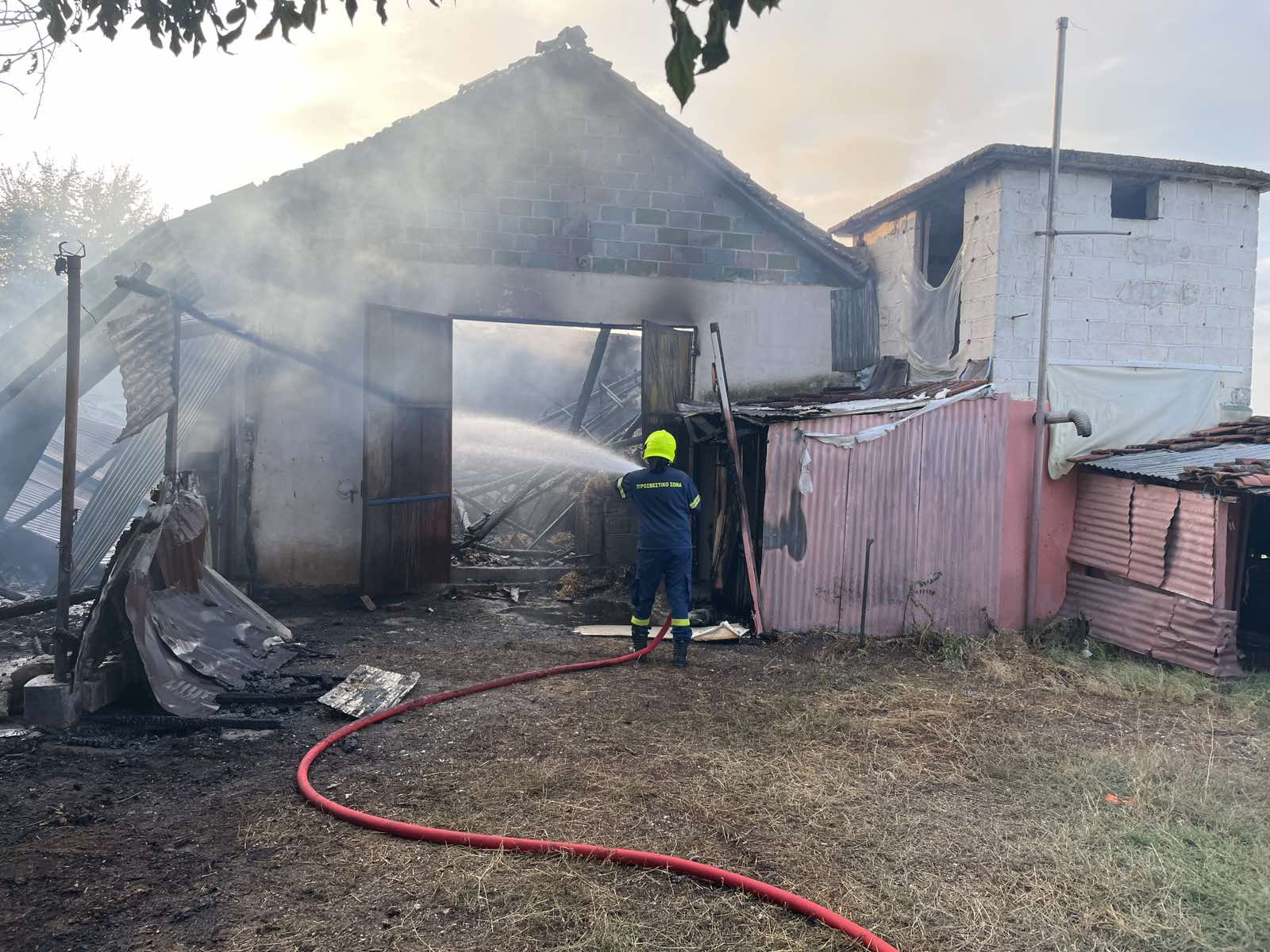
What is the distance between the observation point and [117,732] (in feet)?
Result: 16.7

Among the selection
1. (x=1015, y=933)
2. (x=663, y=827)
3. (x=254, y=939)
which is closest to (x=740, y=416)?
(x=663, y=827)

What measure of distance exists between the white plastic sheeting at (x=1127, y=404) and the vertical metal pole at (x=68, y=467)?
26.7 feet

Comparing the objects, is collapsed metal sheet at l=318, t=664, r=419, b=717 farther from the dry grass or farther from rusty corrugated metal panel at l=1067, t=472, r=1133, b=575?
rusty corrugated metal panel at l=1067, t=472, r=1133, b=575

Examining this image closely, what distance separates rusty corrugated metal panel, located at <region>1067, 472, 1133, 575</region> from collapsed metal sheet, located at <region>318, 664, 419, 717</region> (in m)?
6.36

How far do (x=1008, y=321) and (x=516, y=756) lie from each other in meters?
6.50

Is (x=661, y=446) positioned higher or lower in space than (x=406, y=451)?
higher

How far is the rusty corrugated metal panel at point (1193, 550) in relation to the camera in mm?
7031

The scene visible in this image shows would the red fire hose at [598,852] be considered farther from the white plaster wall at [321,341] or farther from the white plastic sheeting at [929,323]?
the white plastic sheeting at [929,323]

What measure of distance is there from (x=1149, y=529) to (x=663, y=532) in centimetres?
439

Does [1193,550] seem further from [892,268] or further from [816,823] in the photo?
[816,823]

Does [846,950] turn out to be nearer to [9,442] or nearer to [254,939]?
[254,939]

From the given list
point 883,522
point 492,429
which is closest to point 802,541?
point 883,522

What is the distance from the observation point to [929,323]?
377 inches

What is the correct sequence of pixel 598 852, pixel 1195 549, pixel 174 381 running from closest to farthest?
pixel 598 852 → pixel 174 381 → pixel 1195 549
